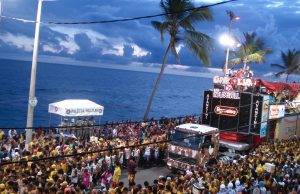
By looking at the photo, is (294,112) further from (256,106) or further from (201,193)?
(201,193)

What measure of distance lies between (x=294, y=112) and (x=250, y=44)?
57.5ft

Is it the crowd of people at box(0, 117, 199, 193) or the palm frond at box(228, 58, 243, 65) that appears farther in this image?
the palm frond at box(228, 58, 243, 65)

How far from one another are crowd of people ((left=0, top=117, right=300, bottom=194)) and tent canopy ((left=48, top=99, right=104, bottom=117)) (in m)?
2.33

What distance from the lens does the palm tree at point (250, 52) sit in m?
40.7

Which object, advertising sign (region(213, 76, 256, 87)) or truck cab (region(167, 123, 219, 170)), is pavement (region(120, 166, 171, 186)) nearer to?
truck cab (region(167, 123, 219, 170))

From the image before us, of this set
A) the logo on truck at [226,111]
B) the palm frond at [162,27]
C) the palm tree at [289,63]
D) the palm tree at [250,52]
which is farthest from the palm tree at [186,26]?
the palm tree at [289,63]

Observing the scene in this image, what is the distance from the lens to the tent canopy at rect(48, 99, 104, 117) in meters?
22.2

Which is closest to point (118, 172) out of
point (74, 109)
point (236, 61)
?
point (74, 109)

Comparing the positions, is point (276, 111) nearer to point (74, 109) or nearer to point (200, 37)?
point (200, 37)

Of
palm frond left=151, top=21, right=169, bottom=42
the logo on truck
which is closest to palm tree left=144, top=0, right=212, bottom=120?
palm frond left=151, top=21, right=169, bottom=42

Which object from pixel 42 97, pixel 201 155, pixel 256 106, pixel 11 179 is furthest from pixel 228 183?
pixel 42 97

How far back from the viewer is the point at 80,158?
1573cm

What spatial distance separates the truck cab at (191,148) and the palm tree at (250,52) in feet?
73.3

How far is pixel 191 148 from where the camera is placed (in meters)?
17.9
